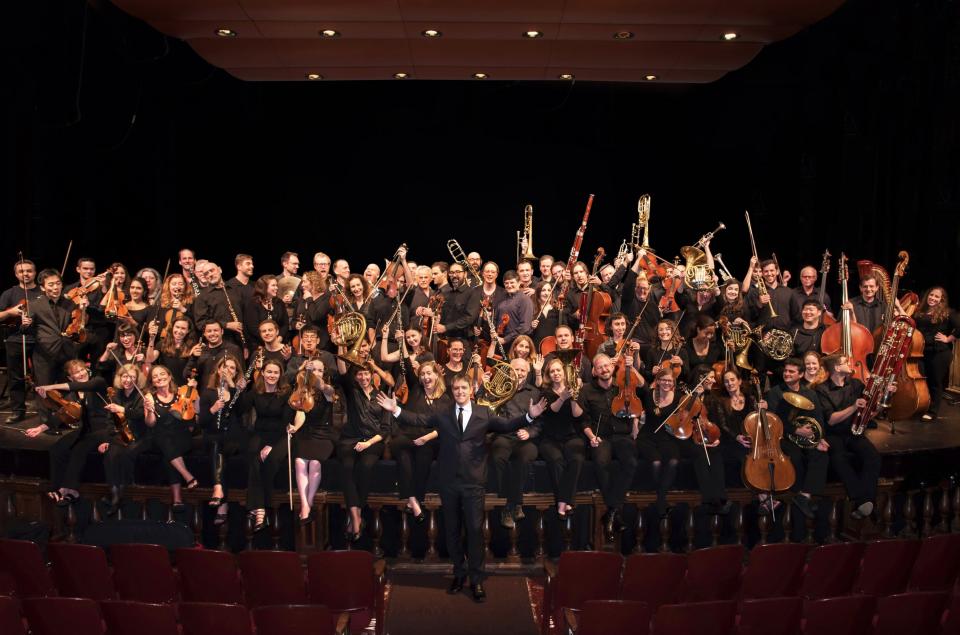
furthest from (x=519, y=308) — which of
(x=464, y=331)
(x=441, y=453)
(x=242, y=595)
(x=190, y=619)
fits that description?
(x=190, y=619)

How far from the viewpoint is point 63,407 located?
6.87 metres

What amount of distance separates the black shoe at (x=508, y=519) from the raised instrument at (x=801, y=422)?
198 cm

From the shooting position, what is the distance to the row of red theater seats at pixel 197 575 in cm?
461

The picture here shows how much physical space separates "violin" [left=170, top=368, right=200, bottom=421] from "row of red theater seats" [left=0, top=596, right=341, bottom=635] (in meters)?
2.51

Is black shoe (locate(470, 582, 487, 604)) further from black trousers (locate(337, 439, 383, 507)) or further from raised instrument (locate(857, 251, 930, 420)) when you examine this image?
raised instrument (locate(857, 251, 930, 420))

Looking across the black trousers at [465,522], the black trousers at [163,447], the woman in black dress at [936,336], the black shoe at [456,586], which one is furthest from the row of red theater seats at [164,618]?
the woman in black dress at [936,336]

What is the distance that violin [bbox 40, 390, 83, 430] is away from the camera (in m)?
6.84

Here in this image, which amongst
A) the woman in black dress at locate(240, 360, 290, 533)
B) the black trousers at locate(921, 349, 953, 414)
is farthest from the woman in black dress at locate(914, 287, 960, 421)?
the woman in black dress at locate(240, 360, 290, 533)

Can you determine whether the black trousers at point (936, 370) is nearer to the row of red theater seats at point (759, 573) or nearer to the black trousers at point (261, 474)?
the row of red theater seats at point (759, 573)

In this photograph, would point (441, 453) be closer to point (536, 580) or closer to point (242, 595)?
point (536, 580)

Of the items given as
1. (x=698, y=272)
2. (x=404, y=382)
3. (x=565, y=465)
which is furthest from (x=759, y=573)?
(x=698, y=272)

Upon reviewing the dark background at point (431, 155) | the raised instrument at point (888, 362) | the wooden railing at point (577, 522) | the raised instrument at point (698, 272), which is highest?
the dark background at point (431, 155)

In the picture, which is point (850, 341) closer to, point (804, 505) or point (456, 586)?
point (804, 505)

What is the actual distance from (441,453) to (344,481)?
77cm
